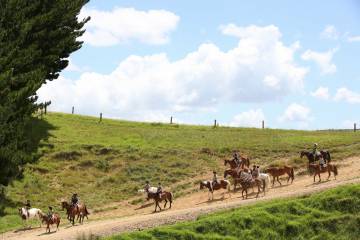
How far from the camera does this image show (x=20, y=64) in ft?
134

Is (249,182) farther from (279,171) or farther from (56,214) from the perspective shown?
(56,214)

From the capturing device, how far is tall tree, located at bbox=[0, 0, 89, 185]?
119 ft

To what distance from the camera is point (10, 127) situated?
3641 centimetres

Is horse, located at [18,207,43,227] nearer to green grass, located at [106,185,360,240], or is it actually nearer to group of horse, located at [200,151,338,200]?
group of horse, located at [200,151,338,200]

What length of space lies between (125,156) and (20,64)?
18576 millimetres

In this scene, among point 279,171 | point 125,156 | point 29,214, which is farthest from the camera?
point 125,156

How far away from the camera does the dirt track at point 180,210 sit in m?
31.1

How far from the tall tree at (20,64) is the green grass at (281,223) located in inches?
509

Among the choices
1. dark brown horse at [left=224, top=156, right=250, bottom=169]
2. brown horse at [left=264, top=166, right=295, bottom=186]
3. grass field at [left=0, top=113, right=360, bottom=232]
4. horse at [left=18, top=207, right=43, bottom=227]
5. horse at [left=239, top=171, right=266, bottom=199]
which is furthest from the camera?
grass field at [left=0, top=113, right=360, bottom=232]

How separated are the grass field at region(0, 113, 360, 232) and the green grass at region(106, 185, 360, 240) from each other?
1529cm

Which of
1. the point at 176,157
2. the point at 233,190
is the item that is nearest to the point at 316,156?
the point at 233,190

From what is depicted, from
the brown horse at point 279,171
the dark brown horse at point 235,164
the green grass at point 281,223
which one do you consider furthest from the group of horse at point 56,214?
the brown horse at point 279,171

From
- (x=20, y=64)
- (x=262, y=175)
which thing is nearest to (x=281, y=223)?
(x=262, y=175)

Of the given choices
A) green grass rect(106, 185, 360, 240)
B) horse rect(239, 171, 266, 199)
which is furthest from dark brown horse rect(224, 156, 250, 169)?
green grass rect(106, 185, 360, 240)
